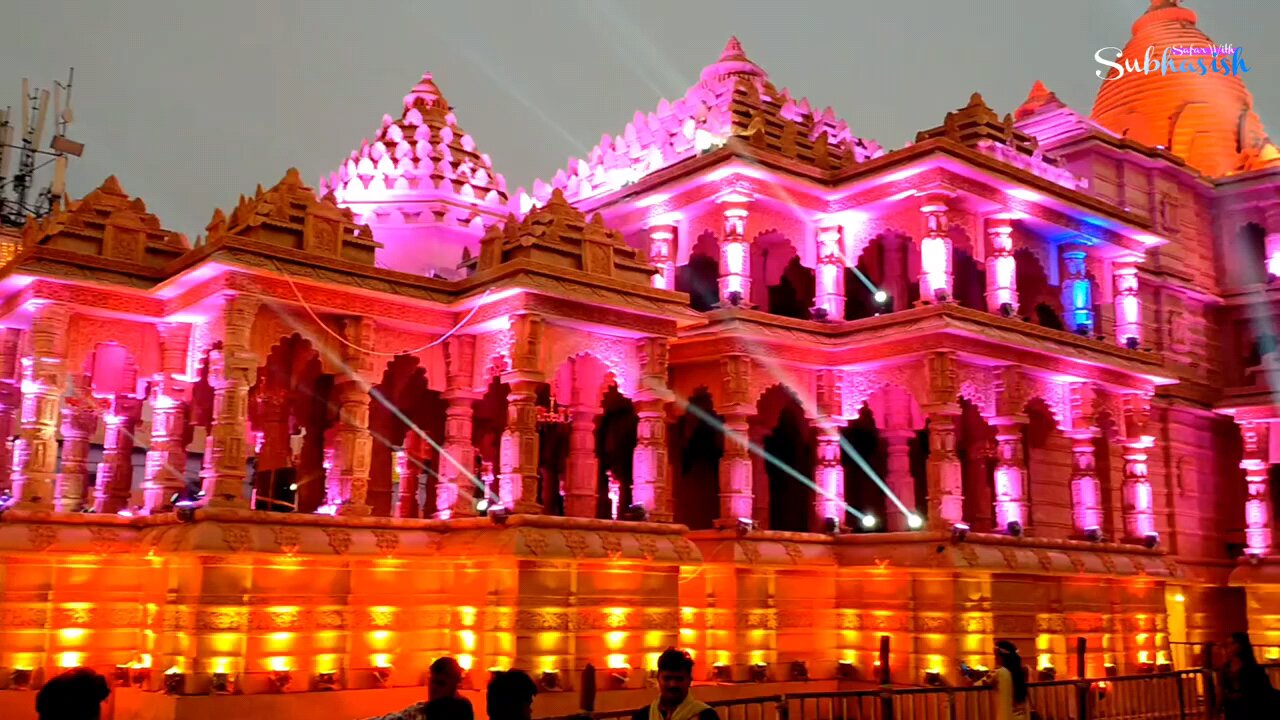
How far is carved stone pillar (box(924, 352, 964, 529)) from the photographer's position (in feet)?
A: 65.6

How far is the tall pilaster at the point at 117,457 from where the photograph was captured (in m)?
18.8

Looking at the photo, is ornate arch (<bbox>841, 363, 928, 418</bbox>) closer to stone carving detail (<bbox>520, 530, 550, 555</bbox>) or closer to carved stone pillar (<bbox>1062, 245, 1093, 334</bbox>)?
carved stone pillar (<bbox>1062, 245, 1093, 334</bbox>)

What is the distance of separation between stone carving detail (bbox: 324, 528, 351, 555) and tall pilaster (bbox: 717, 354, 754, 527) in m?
6.34

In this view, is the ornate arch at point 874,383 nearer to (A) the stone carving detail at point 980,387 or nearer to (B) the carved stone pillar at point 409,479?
(A) the stone carving detail at point 980,387

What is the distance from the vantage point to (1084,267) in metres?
24.3

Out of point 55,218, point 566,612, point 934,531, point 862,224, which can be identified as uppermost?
point 862,224

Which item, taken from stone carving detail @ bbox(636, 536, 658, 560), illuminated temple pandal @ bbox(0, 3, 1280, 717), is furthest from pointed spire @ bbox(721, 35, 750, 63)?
stone carving detail @ bbox(636, 536, 658, 560)

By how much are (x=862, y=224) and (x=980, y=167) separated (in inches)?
95.2

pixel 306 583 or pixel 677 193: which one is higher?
pixel 677 193

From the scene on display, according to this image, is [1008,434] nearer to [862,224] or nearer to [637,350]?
[862,224]

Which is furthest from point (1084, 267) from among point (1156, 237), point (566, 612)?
point (566, 612)

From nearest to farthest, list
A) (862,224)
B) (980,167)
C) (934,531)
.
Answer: (934,531), (980,167), (862,224)

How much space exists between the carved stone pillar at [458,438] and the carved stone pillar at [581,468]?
1.46 m

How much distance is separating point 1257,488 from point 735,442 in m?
13.9
